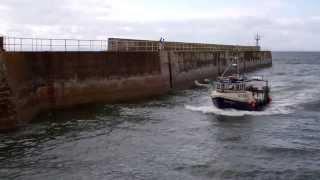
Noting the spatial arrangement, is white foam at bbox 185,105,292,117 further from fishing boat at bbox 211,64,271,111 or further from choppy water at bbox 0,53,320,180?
fishing boat at bbox 211,64,271,111

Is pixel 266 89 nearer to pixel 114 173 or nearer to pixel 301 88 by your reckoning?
pixel 301 88

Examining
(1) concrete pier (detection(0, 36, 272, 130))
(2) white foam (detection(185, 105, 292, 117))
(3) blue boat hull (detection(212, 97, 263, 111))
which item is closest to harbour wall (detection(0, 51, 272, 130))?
(1) concrete pier (detection(0, 36, 272, 130))

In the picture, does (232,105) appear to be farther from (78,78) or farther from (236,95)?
(78,78)

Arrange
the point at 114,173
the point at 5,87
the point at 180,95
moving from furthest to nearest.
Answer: the point at 180,95 → the point at 5,87 → the point at 114,173

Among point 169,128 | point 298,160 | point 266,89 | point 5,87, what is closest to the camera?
point 298,160

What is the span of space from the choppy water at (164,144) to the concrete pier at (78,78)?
1629 millimetres

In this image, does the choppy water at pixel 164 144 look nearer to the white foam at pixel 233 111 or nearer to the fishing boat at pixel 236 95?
the white foam at pixel 233 111

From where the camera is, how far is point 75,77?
44.6 m

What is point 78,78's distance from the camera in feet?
147

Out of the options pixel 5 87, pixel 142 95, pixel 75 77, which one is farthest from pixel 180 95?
pixel 5 87

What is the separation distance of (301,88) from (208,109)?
82.2 ft

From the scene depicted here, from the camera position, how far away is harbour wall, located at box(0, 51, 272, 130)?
1369 inches

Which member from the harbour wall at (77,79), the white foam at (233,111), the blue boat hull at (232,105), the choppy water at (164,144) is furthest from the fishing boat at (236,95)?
the harbour wall at (77,79)

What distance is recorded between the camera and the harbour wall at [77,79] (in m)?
34.8
